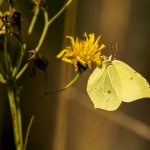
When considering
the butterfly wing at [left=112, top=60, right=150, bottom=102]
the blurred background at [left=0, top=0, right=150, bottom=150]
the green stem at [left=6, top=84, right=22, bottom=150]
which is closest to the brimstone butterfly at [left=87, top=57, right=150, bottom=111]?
the butterfly wing at [left=112, top=60, right=150, bottom=102]

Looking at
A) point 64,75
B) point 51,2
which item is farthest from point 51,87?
point 51,2

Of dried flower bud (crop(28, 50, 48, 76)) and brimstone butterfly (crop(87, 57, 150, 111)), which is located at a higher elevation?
dried flower bud (crop(28, 50, 48, 76))

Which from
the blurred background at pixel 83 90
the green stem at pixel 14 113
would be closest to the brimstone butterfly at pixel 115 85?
the green stem at pixel 14 113

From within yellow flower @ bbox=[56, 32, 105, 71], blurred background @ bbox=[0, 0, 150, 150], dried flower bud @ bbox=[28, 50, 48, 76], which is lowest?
blurred background @ bbox=[0, 0, 150, 150]

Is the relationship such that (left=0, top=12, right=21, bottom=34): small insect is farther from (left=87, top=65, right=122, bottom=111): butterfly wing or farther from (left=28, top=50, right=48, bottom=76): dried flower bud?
(left=87, top=65, right=122, bottom=111): butterfly wing

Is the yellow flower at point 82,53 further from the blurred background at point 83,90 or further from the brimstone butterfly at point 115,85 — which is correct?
the blurred background at point 83,90

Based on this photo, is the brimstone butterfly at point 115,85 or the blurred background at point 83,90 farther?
the blurred background at point 83,90

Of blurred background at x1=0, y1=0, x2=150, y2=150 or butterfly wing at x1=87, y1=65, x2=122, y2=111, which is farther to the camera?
blurred background at x1=0, y1=0, x2=150, y2=150
